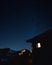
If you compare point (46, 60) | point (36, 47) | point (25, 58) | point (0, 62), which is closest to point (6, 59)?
point (0, 62)

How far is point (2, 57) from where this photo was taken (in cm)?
3544

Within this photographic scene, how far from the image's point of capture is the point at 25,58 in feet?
107

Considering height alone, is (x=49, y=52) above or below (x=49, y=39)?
below

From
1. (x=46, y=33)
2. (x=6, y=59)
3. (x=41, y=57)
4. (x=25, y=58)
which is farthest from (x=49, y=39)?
(x=6, y=59)

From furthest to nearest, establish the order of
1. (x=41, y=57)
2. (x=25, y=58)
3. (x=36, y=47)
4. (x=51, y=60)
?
(x=25, y=58), (x=36, y=47), (x=41, y=57), (x=51, y=60)

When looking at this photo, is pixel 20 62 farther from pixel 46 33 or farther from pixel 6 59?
pixel 46 33

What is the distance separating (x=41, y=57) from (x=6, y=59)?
13.5 meters

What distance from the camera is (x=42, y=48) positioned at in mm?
22000

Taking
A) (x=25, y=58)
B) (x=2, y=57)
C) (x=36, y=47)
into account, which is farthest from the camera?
(x=2, y=57)

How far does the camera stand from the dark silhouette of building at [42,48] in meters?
21.0

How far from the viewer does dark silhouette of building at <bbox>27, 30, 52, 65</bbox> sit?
21.0 metres

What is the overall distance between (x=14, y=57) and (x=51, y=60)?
546 inches

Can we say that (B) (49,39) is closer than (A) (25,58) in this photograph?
Yes

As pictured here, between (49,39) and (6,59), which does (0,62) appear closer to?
(6,59)
